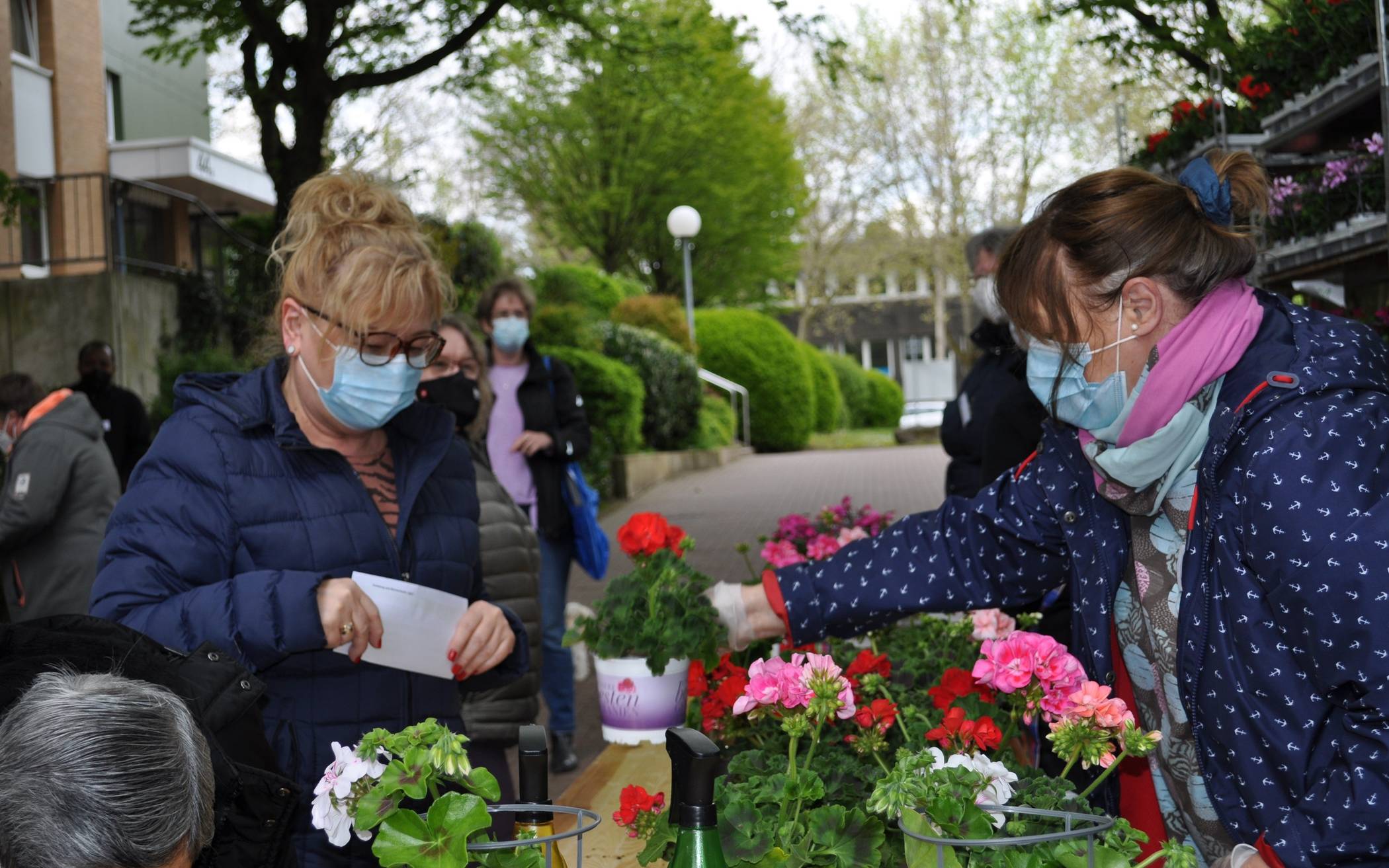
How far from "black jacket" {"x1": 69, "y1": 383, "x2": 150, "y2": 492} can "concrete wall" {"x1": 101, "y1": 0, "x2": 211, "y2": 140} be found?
13.0 m

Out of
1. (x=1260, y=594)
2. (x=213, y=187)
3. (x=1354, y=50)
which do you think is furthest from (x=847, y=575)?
(x=213, y=187)

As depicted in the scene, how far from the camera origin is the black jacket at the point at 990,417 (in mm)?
3996

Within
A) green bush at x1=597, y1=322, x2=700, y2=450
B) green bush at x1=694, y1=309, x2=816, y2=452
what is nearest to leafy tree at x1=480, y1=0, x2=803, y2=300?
green bush at x1=694, y1=309, x2=816, y2=452

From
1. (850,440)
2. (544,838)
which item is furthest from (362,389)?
(850,440)

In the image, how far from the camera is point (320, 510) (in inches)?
89.2

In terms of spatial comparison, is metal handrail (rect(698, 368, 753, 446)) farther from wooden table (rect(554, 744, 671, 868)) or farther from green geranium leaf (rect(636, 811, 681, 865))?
green geranium leaf (rect(636, 811, 681, 865))

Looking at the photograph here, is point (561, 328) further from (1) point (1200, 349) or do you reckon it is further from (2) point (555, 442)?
(1) point (1200, 349)

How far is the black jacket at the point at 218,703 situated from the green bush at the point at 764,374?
80.6 ft

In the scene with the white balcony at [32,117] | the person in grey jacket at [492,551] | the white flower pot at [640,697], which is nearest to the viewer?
the white flower pot at [640,697]

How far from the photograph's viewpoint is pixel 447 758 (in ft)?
3.96

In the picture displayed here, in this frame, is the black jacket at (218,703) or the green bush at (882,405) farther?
the green bush at (882,405)

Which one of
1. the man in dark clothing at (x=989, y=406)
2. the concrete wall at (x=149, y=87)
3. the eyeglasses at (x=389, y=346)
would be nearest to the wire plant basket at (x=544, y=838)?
the eyeglasses at (x=389, y=346)

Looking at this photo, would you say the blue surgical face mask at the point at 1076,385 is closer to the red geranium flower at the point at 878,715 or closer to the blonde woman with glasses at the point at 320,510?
the red geranium flower at the point at 878,715

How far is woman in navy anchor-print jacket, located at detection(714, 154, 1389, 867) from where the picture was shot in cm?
155
